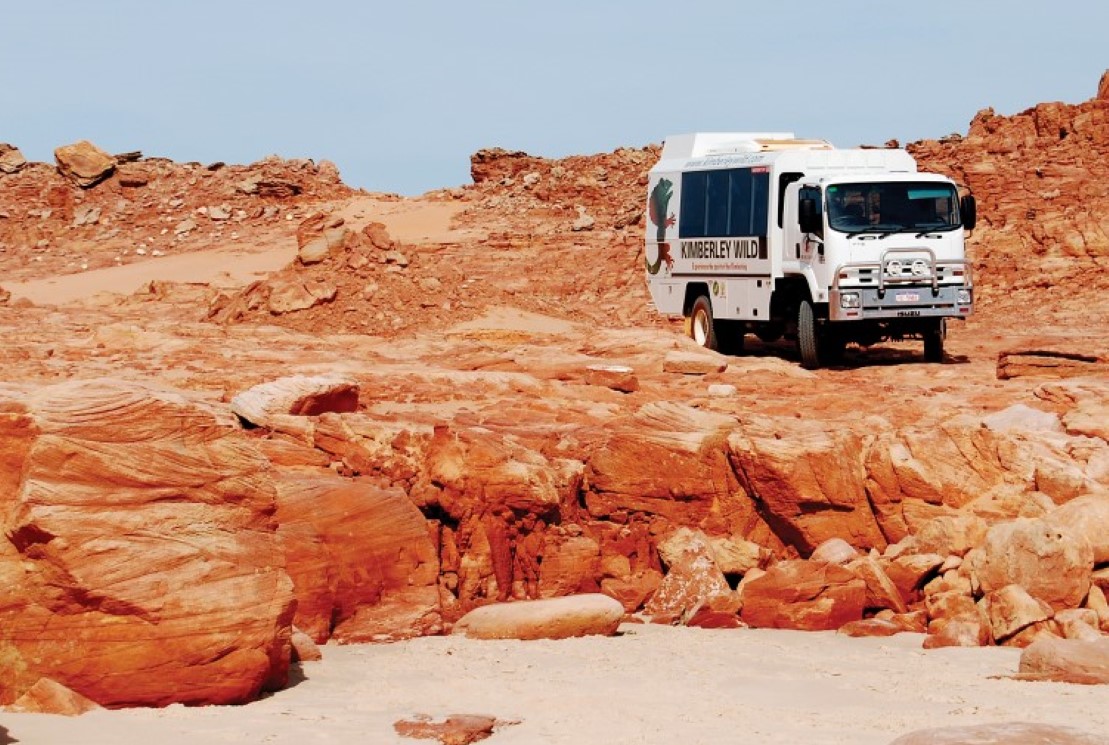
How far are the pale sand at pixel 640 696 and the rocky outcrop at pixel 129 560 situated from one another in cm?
26

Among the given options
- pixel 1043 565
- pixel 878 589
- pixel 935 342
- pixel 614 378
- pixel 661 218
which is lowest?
pixel 878 589

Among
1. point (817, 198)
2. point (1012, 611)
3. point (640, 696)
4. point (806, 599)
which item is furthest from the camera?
point (817, 198)

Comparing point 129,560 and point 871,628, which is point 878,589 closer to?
point 871,628

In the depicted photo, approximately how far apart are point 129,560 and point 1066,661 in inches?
215

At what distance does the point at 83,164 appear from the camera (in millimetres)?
50750

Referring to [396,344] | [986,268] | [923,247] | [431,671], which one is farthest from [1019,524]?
[986,268]

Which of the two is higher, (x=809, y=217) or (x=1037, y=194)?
(x=1037, y=194)

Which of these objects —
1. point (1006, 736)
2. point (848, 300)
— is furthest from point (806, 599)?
point (848, 300)

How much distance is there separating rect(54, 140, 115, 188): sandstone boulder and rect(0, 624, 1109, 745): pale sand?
42650 mm

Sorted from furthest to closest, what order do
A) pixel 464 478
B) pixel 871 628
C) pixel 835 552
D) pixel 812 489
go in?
pixel 812 489 < pixel 835 552 < pixel 464 478 < pixel 871 628

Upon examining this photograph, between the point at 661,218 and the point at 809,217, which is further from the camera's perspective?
the point at 661,218

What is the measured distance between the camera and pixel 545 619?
36.3ft

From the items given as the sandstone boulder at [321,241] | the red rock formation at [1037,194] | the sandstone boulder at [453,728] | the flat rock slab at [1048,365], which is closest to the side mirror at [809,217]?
the flat rock slab at [1048,365]

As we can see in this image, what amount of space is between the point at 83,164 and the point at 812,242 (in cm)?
3426
